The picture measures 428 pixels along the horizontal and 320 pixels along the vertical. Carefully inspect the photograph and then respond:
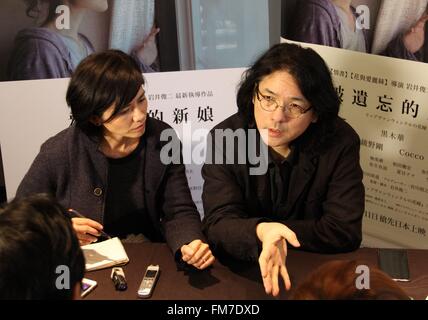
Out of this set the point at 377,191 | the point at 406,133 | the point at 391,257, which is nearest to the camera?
the point at 391,257

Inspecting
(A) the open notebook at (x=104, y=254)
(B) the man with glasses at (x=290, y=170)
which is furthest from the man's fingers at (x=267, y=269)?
(A) the open notebook at (x=104, y=254)

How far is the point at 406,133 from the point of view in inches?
86.2

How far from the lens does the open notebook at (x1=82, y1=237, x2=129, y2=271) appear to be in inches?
57.6

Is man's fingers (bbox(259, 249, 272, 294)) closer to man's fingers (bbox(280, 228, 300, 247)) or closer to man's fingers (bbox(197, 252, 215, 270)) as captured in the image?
man's fingers (bbox(280, 228, 300, 247))

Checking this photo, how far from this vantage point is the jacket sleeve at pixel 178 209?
1618mm

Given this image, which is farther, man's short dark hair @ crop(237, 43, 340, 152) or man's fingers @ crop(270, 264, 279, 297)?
man's short dark hair @ crop(237, 43, 340, 152)

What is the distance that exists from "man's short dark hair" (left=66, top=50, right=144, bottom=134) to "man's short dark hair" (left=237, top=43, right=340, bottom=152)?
1.30 feet

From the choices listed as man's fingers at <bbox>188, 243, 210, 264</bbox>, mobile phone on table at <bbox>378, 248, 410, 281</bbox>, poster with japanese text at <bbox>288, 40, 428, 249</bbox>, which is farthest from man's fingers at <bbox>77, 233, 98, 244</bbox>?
poster with japanese text at <bbox>288, 40, 428, 249</bbox>

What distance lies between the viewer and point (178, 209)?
1.78m
